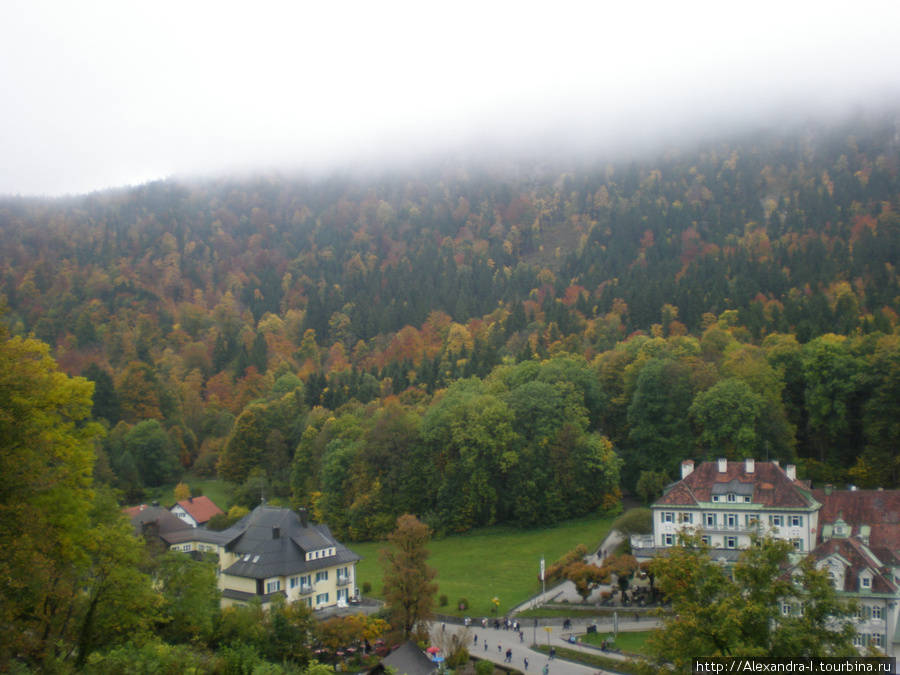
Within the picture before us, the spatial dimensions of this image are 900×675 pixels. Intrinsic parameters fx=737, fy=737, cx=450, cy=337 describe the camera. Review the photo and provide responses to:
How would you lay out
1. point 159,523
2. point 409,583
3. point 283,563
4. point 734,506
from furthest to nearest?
point 159,523 → point 734,506 → point 283,563 → point 409,583

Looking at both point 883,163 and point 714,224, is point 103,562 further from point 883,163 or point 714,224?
point 883,163

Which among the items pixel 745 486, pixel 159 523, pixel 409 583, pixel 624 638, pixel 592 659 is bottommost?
pixel 159 523

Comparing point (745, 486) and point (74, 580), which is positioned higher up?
point (74, 580)

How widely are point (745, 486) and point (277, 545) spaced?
1190 inches

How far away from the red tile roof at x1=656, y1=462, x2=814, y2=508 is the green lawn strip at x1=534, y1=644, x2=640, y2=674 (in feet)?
49.7

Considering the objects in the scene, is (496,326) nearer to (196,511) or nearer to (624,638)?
(196,511)

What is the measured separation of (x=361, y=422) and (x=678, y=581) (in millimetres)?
53642

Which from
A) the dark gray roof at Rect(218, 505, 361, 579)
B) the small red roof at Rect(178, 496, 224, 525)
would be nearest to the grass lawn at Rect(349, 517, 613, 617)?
the dark gray roof at Rect(218, 505, 361, 579)

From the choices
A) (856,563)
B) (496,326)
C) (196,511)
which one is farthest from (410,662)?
(496,326)

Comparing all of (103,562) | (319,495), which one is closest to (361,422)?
(319,495)

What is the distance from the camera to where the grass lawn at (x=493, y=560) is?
45625 mm

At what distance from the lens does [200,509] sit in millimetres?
69688

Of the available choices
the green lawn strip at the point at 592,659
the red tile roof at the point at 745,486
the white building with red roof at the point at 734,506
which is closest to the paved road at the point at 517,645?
the green lawn strip at the point at 592,659

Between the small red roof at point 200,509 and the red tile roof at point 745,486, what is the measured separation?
42.3m
